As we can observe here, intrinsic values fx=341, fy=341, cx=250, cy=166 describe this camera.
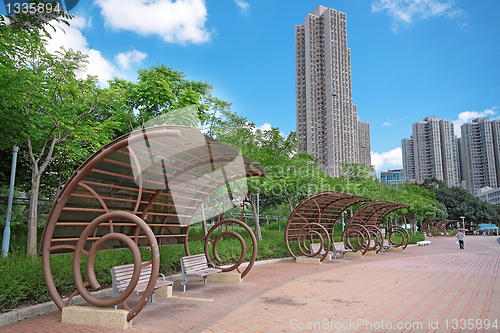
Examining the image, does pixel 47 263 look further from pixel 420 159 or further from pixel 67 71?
pixel 420 159

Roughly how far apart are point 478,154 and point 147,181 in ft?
455

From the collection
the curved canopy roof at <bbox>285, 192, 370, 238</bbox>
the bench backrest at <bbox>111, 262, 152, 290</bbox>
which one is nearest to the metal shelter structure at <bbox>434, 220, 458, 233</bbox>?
the curved canopy roof at <bbox>285, 192, 370, 238</bbox>

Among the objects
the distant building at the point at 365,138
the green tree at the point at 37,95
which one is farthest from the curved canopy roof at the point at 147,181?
the distant building at the point at 365,138

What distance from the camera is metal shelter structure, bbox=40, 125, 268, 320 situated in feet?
16.9

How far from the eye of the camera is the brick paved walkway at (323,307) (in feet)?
16.4

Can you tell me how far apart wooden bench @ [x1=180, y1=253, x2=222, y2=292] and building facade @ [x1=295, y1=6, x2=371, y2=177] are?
77116 mm

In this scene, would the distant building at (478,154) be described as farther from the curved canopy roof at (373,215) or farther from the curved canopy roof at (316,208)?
the curved canopy roof at (316,208)

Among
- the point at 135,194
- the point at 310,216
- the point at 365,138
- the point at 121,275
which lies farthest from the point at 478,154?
the point at 121,275

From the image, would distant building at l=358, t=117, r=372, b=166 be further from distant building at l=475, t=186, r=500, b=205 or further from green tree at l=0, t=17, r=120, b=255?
green tree at l=0, t=17, r=120, b=255

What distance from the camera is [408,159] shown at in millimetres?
129500

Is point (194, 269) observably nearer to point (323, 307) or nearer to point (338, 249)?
point (323, 307)

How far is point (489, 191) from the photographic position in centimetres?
10938

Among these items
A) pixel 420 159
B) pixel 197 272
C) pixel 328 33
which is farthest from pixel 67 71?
pixel 420 159

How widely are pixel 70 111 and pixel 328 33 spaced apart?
87411 mm
